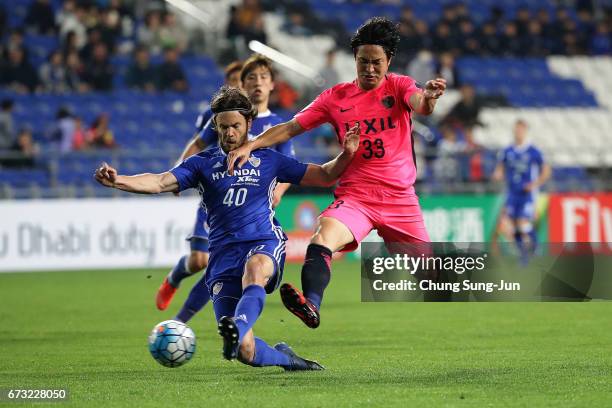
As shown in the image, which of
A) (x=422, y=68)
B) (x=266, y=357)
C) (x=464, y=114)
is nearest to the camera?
(x=266, y=357)

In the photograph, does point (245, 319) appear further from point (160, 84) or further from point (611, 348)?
Answer: point (160, 84)

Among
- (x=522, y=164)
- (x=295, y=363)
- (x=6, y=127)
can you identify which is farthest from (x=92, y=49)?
(x=295, y=363)

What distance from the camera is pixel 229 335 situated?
22.1 feet

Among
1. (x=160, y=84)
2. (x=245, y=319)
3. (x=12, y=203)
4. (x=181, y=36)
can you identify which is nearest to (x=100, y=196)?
(x=12, y=203)

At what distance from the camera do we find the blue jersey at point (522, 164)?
19484 millimetres

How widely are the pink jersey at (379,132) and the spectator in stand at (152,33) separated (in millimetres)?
14718

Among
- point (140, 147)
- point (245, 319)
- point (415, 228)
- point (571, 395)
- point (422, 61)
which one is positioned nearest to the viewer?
point (571, 395)

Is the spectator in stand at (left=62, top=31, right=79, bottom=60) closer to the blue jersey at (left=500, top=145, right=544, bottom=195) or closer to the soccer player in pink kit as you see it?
the blue jersey at (left=500, top=145, right=544, bottom=195)

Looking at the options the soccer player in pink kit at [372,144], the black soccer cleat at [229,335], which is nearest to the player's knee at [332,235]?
the soccer player in pink kit at [372,144]

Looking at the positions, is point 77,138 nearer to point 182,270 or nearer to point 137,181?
point 182,270

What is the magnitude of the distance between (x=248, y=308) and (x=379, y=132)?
1921mm

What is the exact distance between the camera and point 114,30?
22.5 m

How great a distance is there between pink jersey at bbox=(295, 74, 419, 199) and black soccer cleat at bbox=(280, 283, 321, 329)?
4.77ft

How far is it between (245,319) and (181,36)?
1718 cm
